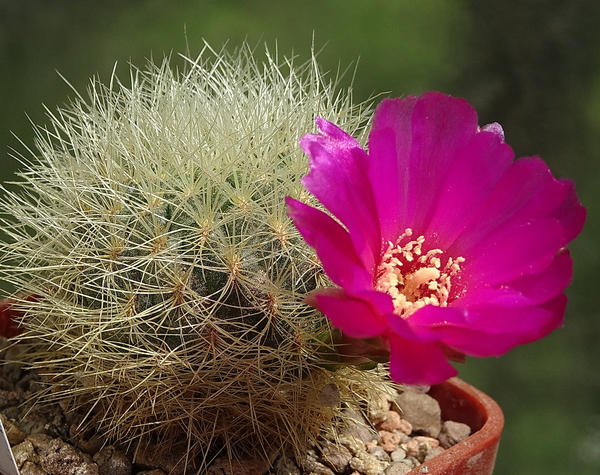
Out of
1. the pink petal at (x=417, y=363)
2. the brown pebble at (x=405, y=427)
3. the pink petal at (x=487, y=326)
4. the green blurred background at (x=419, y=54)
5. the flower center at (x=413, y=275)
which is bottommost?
the brown pebble at (x=405, y=427)

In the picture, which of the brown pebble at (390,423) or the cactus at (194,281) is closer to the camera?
→ the cactus at (194,281)

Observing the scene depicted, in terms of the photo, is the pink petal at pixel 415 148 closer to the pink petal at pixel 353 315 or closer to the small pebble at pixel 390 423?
the pink petal at pixel 353 315

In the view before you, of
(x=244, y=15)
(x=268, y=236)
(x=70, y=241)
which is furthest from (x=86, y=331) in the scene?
(x=244, y=15)

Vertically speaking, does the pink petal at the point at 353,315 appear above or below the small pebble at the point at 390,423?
above

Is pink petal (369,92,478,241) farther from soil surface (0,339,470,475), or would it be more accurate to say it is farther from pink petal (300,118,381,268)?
soil surface (0,339,470,475)

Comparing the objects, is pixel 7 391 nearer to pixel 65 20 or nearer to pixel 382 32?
pixel 65 20

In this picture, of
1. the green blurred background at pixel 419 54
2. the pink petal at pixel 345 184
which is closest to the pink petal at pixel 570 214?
the pink petal at pixel 345 184
